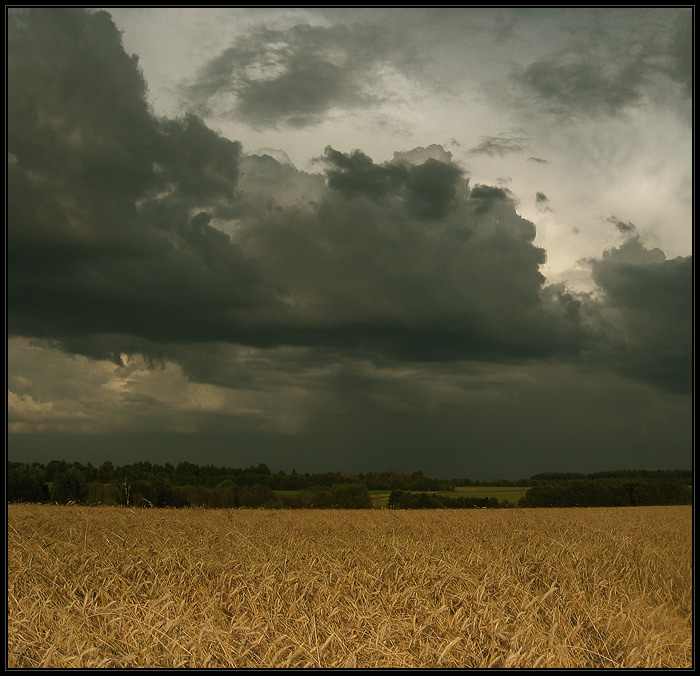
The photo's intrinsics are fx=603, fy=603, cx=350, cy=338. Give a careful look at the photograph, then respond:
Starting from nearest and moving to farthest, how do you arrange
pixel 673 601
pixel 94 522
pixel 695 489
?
pixel 695 489 → pixel 673 601 → pixel 94 522

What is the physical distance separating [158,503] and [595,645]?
26.2 m

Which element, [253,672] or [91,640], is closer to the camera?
[253,672]

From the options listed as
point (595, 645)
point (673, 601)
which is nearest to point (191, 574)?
point (595, 645)

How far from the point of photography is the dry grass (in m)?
6.05

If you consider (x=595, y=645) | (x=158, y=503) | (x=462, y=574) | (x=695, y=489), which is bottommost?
(x=158, y=503)

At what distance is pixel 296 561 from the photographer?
8.92 metres

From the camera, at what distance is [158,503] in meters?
29.6

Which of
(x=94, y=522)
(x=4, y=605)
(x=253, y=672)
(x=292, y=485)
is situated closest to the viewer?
(x=253, y=672)

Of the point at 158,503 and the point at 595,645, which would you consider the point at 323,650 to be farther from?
the point at 158,503

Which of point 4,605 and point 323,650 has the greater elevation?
point 4,605

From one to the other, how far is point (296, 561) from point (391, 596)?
1880 millimetres

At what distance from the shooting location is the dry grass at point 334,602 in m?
6.05

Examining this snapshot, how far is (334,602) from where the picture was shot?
7328mm

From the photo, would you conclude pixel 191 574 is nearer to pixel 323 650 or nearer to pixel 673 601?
pixel 323 650
